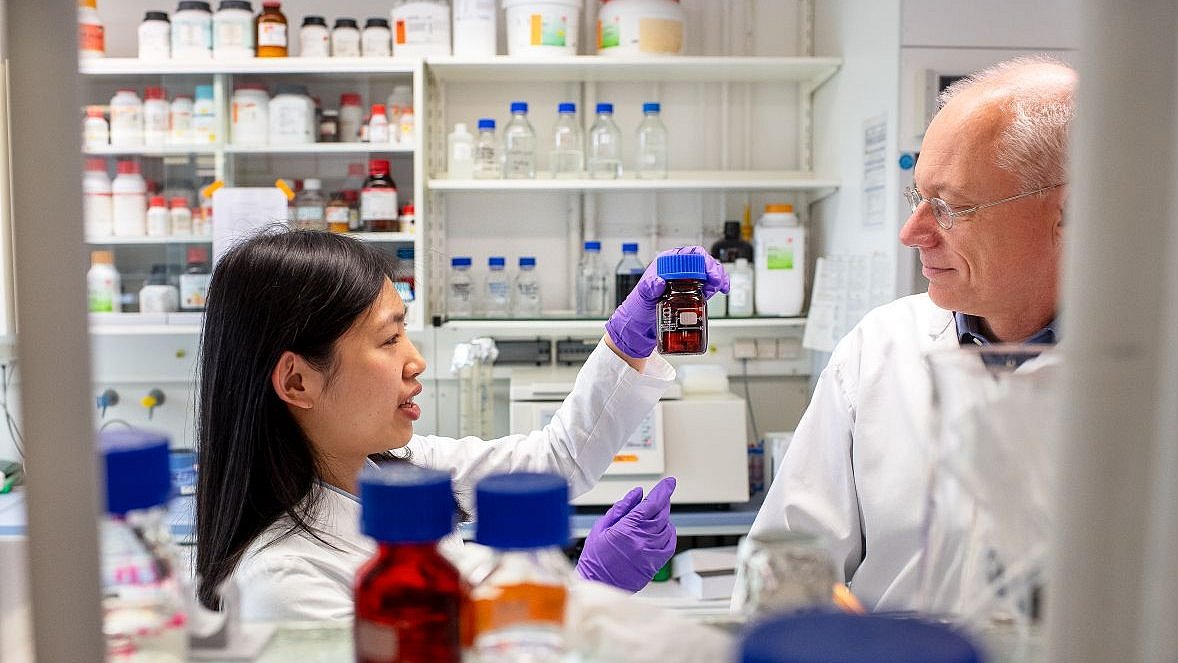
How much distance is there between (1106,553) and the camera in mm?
349

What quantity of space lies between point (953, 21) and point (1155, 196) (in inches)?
91.8

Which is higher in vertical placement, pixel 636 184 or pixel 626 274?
Result: pixel 636 184

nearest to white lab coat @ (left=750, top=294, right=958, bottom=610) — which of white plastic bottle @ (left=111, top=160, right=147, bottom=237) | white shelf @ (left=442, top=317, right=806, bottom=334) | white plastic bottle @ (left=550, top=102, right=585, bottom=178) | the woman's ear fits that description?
the woman's ear

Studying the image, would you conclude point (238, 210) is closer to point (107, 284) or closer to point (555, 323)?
point (107, 284)

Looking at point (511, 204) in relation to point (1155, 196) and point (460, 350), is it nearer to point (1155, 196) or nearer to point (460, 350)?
point (460, 350)

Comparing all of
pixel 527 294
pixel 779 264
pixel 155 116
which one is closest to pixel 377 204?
pixel 527 294

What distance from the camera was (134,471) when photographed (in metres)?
0.48

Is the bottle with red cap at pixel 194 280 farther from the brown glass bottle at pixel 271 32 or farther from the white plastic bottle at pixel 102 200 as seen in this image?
the brown glass bottle at pixel 271 32

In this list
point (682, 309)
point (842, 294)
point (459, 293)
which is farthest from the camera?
point (459, 293)

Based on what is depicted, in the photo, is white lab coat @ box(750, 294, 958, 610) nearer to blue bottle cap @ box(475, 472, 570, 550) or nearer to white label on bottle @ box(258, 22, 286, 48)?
blue bottle cap @ box(475, 472, 570, 550)

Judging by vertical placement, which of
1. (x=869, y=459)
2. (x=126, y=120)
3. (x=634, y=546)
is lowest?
(x=634, y=546)

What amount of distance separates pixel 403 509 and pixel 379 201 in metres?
2.72

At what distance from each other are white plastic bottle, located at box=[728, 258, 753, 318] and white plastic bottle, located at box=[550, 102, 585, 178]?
64cm

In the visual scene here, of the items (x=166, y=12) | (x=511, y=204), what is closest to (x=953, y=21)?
(x=511, y=204)
